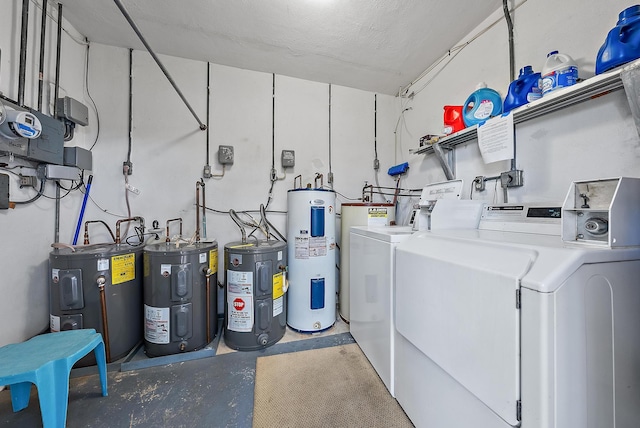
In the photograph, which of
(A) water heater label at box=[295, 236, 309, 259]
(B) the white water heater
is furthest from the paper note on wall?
(A) water heater label at box=[295, 236, 309, 259]

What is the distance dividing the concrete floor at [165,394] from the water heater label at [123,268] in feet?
1.96

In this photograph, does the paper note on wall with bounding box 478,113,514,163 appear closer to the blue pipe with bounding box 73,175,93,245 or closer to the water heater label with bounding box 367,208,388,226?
the water heater label with bounding box 367,208,388,226

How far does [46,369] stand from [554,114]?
295cm

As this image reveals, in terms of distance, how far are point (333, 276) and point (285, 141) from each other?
5.04ft

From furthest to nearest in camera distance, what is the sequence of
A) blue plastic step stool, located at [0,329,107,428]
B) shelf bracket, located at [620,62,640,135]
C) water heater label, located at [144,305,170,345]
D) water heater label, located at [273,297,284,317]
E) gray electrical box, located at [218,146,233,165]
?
gray electrical box, located at [218,146,233,165], water heater label, located at [273,297,284,317], water heater label, located at [144,305,170,345], blue plastic step stool, located at [0,329,107,428], shelf bracket, located at [620,62,640,135]

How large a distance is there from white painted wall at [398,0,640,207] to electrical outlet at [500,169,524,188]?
4cm

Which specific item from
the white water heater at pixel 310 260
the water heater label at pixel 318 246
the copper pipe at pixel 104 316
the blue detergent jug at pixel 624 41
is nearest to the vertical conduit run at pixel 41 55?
the copper pipe at pixel 104 316

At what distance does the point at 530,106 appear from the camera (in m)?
1.20

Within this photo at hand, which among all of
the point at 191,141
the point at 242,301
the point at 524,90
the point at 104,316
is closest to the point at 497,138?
the point at 524,90

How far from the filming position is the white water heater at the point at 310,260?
6.91ft

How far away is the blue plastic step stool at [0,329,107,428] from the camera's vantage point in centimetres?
102

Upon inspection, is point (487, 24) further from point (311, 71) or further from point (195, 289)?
point (195, 289)

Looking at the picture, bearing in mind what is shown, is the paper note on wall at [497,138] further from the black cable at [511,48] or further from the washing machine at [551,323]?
the washing machine at [551,323]

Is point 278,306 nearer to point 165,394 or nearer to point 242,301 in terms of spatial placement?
point 242,301
